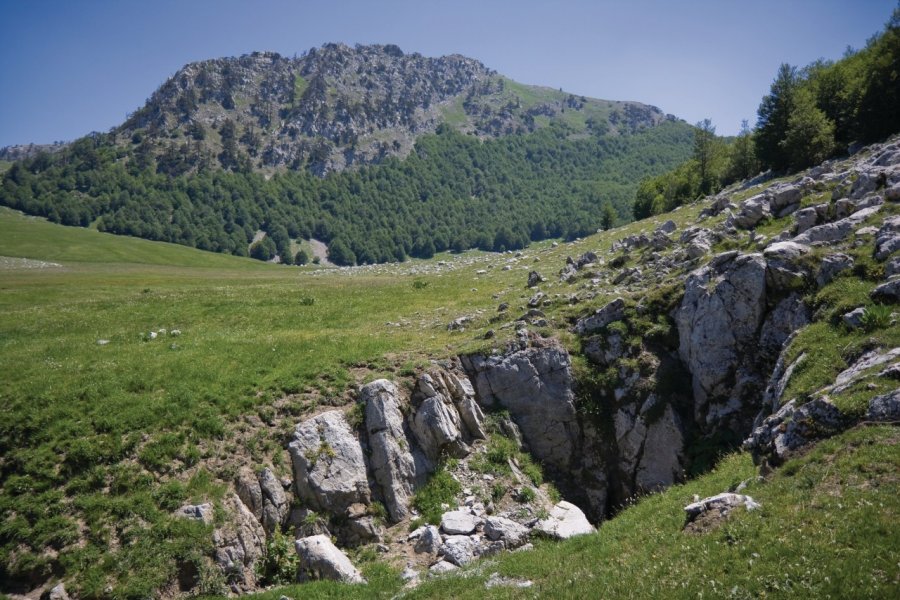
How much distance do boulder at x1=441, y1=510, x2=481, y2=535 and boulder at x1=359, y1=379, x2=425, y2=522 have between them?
6.44 ft

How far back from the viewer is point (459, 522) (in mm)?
18828

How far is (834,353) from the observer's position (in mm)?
16062

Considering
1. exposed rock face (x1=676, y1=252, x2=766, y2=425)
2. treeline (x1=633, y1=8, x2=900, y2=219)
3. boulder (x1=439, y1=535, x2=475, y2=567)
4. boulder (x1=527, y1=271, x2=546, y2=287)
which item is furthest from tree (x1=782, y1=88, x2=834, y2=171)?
boulder (x1=439, y1=535, x2=475, y2=567)

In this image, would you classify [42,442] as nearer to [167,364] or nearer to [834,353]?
[167,364]

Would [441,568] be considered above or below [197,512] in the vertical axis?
below

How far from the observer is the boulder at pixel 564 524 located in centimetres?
1738

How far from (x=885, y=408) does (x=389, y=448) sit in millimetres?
16812

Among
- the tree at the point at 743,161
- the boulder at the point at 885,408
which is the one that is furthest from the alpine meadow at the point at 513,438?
the tree at the point at 743,161

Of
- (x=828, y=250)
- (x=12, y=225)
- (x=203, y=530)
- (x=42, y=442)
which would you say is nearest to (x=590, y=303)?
(x=828, y=250)

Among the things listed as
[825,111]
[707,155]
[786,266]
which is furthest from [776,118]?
[786,266]

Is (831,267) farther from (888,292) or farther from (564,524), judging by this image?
(564,524)

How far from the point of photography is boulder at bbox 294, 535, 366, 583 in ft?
53.2

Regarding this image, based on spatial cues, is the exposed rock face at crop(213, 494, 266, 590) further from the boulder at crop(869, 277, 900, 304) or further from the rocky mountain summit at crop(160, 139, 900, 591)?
the boulder at crop(869, 277, 900, 304)

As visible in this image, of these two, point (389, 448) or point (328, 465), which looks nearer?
point (328, 465)
